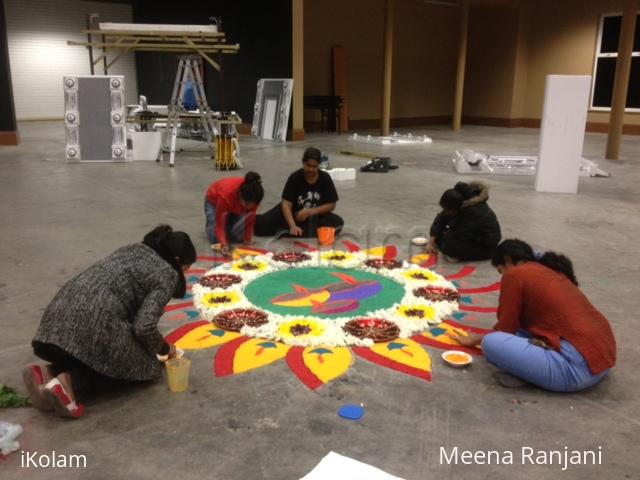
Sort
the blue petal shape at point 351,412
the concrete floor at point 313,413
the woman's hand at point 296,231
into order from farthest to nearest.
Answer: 1. the woman's hand at point 296,231
2. the blue petal shape at point 351,412
3. the concrete floor at point 313,413

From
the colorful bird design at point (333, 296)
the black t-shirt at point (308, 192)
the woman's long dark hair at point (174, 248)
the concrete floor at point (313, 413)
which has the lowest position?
the concrete floor at point (313, 413)

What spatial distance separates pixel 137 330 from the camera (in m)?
2.39

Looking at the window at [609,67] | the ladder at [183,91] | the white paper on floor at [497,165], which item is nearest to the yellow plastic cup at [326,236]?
the white paper on floor at [497,165]

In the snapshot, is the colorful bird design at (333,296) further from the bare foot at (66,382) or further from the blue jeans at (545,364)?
the bare foot at (66,382)

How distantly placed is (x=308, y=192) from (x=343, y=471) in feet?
11.0

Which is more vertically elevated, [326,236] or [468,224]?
[468,224]

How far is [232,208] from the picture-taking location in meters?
4.70

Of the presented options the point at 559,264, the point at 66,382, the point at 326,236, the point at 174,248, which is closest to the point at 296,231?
the point at 326,236

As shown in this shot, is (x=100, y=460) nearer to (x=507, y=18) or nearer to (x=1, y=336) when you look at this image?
(x=1, y=336)

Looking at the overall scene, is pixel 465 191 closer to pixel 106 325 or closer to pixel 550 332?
pixel 550 332

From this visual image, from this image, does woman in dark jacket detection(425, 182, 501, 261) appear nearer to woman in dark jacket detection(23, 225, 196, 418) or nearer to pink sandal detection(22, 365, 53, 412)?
woman in dark jacket detection(23, 225, 196, 418)

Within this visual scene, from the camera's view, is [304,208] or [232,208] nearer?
[232,208]

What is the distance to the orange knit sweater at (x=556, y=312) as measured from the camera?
2.56 meters

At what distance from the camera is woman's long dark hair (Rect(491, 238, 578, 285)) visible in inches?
107
